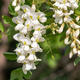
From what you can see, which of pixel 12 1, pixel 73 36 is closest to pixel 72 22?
pixel 73 36

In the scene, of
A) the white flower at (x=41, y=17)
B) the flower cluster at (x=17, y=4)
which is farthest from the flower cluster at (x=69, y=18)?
the flower cluster at (x=17, y=4)

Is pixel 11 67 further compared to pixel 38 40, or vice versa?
pixel 11 67

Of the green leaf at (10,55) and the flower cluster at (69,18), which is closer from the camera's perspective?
the flower cluster at (69,18)

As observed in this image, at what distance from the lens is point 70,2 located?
6.76ft

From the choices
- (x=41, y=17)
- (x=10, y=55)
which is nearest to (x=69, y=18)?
(x=41, y=17)

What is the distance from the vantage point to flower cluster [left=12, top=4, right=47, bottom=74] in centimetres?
203

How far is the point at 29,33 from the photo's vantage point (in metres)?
2.06

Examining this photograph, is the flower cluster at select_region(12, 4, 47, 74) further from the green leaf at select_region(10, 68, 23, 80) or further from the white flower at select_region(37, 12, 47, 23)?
the green leaf at select_region(10, 68, 23, 80)

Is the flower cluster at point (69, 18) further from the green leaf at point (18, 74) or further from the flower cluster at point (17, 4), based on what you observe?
the green leaf at point (18, 74)

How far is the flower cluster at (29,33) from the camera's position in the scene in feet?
6.66

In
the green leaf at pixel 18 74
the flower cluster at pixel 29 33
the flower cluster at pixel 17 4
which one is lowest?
the green leaf at pixel 18 74

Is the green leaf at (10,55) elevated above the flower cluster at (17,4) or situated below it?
below

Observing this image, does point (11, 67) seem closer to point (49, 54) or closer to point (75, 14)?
point (49, 54)

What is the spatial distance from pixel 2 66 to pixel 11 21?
3129mm
